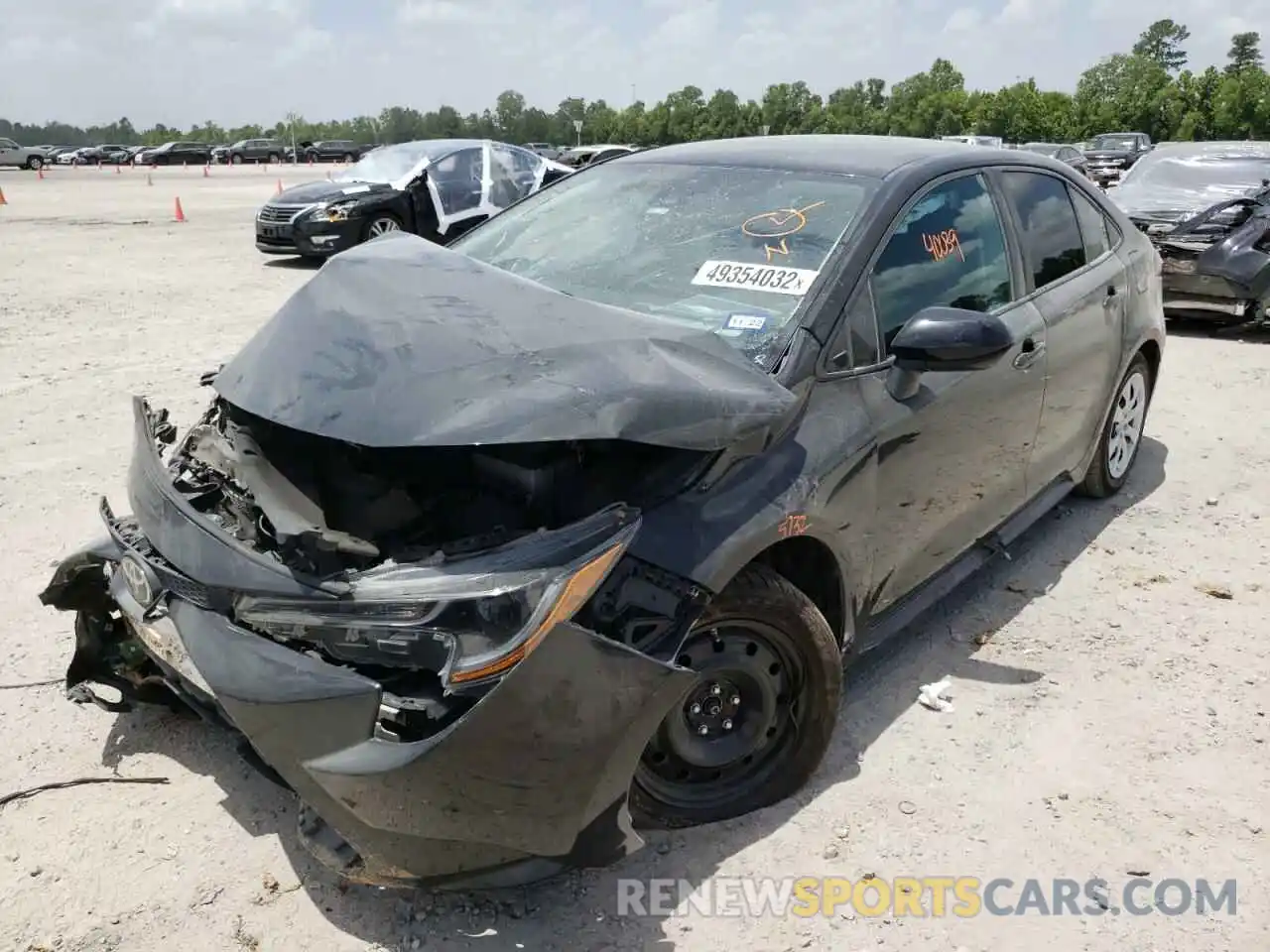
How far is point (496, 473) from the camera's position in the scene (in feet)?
8.05

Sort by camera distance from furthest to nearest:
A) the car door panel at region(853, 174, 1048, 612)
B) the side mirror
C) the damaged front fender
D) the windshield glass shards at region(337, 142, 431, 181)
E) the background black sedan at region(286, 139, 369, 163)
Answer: the background black sedan at region(286, 139, 369, 163)
the windshield glass shards at region(337, 142, 431, 181)
the car door panel at region(853, 174, 1048, 612)
the damaged front fender
the side mirror

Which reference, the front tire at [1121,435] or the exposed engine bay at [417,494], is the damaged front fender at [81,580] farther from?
the front tire at [1121,435]

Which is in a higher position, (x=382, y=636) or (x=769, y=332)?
(x=769, y=332)

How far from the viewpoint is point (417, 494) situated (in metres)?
2.52

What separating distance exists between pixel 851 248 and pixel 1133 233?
266 centimetres

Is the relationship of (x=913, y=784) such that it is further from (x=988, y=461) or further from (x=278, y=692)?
(x=278, y=692)

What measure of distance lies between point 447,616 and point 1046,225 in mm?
3163

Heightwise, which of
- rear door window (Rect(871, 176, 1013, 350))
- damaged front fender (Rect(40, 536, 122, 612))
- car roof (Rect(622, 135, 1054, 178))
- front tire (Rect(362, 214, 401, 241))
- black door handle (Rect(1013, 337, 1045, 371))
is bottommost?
damaged front fender (Rect(40, 536, 122, 612))

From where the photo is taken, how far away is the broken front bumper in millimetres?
1991

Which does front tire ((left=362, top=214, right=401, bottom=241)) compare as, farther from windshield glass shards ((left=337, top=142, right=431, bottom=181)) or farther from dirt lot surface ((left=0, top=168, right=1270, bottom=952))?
dirt lot surface ((left=0, top=168, right=1270, bottom=952))

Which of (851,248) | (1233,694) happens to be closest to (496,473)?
(851,248)

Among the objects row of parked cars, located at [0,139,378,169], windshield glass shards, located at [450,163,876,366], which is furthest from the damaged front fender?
row of parked cars, located at [0,139,378,169]

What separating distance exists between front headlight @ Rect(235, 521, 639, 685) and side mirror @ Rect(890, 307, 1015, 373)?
1.20m

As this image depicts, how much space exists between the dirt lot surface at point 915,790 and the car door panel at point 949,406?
0.49 m
